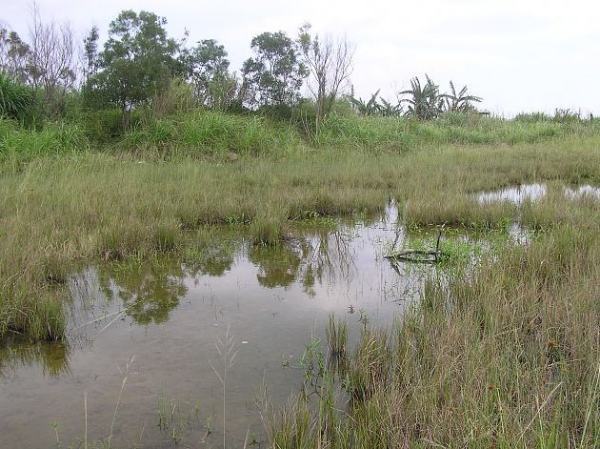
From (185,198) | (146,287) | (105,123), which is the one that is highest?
(105,123)

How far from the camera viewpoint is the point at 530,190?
9.66 metres

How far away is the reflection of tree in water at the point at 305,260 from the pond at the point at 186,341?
0.02 m

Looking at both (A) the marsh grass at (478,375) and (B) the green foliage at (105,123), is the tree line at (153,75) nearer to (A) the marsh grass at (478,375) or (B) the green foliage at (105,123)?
(B) the green foliage at (105,123)

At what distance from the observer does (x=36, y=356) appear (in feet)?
11.1

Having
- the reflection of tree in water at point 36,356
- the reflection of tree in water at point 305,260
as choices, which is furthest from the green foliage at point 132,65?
the reflection of tree in water at point 36,356

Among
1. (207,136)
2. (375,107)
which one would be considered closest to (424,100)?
(375,107)

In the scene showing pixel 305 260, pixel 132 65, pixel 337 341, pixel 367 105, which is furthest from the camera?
pixel 367 105

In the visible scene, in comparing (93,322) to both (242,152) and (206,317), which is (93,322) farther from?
(242,152)

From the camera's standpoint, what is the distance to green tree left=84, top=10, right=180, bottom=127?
12719 mm

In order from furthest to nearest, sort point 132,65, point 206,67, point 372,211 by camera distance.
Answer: point 206,67
point 132,65
point 372,211

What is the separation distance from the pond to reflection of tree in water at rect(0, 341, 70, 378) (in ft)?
0.04

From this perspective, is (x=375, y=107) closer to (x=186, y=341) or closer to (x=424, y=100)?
(x=424, y=100)

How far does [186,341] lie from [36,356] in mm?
947

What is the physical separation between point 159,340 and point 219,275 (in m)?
1.53
